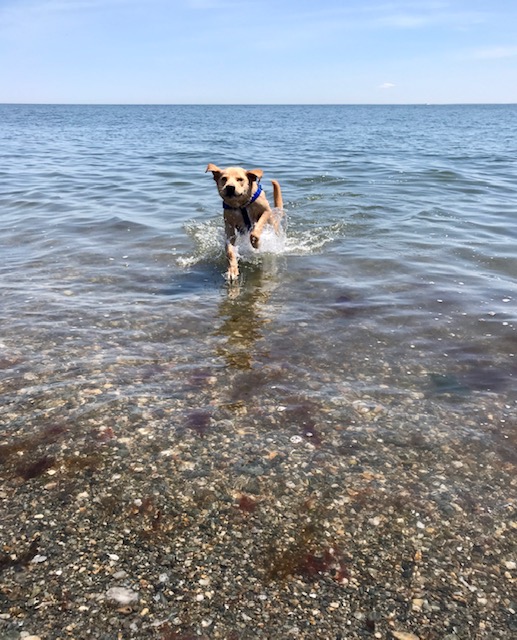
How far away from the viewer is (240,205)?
866cm

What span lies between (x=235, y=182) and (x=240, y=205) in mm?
715

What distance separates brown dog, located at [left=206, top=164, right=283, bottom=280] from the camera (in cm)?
810

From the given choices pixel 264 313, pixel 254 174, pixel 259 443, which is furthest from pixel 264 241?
pixel 259 443

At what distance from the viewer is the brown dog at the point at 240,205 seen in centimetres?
810

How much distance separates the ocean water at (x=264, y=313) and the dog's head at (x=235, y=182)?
4.35 feet

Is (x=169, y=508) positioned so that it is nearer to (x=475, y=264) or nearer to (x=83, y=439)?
(x=83, y=439)

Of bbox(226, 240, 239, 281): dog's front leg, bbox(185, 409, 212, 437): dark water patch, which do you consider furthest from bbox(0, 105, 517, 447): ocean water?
bbox(226, 240, 239, 281): dog's front leg

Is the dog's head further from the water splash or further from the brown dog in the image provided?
the water splash

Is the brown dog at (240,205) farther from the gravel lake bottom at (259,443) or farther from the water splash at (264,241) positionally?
the gravel lake bottom at (259,443)

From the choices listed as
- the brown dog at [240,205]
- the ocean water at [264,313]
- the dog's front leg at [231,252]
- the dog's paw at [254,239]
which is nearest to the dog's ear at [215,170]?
the brown dog at [240,205]

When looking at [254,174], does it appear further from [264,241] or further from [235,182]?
[264,241]

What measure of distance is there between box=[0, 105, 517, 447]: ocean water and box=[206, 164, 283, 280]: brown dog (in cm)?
57

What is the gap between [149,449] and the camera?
420 cm

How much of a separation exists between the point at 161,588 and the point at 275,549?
74 cm
